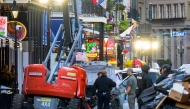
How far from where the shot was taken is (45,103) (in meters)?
20.5

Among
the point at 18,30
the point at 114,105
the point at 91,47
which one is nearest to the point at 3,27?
the point at 18,30

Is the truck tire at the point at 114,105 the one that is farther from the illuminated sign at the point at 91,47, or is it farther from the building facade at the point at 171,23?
the building facade at the point at 171,23

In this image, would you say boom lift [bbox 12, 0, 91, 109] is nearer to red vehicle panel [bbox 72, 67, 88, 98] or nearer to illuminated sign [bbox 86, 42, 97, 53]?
red vehicle panel [bbox 72, 67, 88, 98]

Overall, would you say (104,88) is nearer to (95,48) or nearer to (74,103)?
(74,103)

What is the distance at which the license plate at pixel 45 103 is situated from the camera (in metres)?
20.4

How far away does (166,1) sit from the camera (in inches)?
3610

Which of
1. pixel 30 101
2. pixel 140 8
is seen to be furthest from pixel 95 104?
pixel 140 8

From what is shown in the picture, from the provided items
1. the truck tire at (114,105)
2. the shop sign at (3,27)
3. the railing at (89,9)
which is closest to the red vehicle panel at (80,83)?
the truck tire at (114,105)

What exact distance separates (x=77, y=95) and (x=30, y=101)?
5.36ft

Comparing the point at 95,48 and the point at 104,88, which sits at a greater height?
the point at 95,48

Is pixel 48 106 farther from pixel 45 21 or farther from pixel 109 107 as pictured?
pixel 45 21

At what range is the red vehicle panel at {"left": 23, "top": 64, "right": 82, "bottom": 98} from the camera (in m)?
20.5

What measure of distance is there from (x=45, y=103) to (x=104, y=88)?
3.79 m

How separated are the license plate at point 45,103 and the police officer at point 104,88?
3.53 metres
